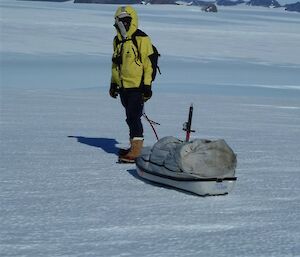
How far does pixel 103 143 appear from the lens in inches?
324

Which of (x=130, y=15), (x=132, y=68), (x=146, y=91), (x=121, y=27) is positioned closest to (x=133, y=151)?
(x=146, y=91)

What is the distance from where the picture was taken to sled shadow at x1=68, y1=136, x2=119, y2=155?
25.4 feet

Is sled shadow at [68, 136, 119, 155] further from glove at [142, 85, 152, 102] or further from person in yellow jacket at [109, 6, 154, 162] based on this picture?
glove at [142, 85, 152, 102]

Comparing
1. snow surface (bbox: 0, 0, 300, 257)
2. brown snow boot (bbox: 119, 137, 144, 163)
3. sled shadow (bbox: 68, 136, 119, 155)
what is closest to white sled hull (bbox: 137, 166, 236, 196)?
snow surface (bbox: 0, 0, 300, 257)

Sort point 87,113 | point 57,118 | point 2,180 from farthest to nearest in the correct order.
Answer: point 87,113
point 57,118
point 2,180

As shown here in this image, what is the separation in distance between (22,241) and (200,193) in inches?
69.9

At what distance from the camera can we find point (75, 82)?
70.7ft

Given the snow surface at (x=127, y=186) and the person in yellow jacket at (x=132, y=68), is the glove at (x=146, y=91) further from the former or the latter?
the snow surface at (x=127, y=186)

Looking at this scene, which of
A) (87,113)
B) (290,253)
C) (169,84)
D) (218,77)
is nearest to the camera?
(290,253)

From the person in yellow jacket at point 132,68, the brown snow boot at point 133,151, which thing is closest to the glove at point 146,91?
the person in yellow jacket at point 132,68

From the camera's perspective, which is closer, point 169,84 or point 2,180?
point 2,180

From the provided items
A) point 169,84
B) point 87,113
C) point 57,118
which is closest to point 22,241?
point 57,118

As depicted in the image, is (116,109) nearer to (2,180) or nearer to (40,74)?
(2,180)

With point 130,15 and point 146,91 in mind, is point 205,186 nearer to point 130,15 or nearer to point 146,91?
point 146,91
